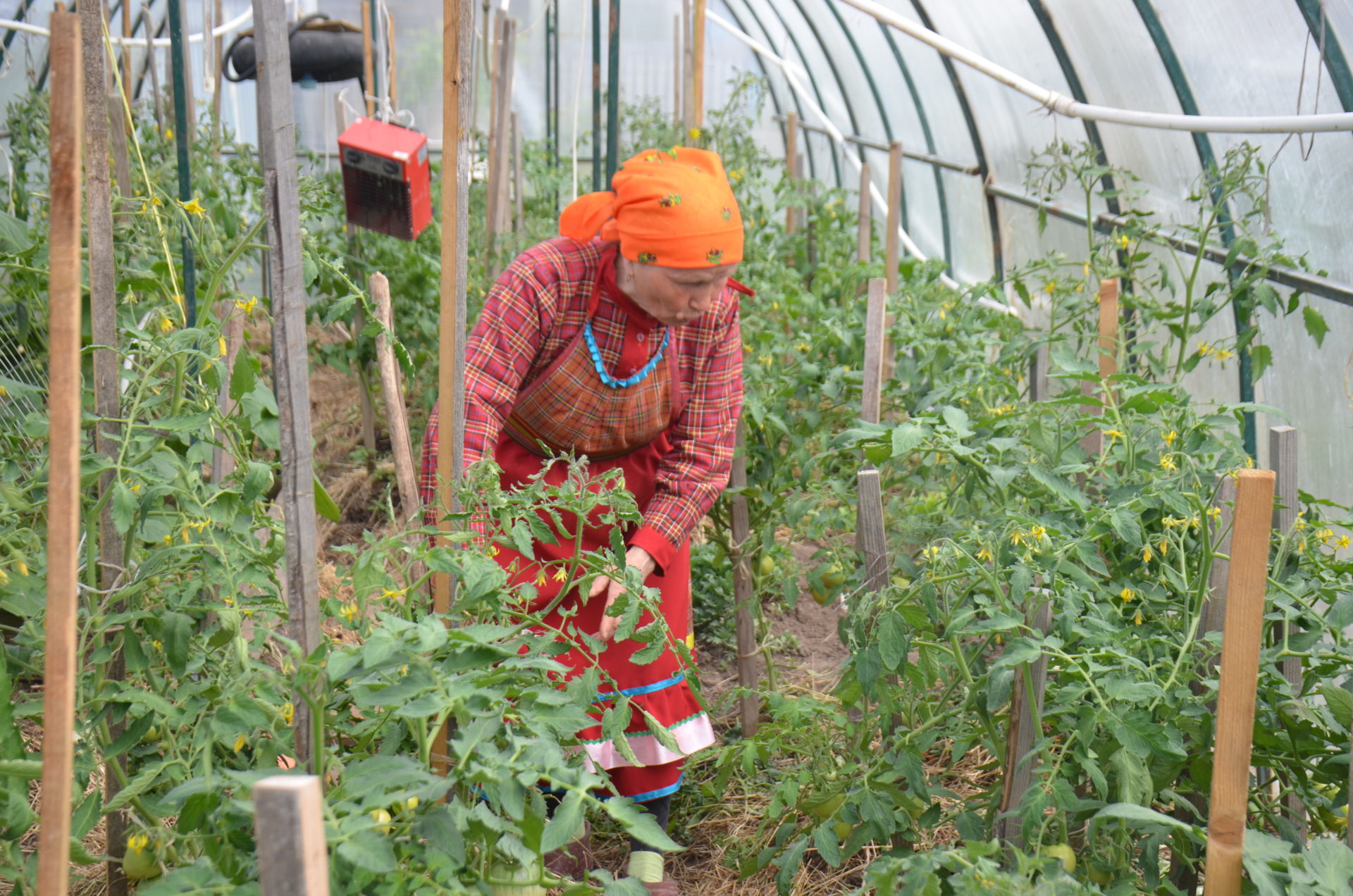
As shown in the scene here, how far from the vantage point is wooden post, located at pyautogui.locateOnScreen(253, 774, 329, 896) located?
65 cm

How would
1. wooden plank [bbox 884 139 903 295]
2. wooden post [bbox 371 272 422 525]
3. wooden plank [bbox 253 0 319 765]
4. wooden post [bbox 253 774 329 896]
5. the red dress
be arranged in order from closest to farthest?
wooden post [bbox 253 774 329 896] → wooden plank [bbox 253 0 319 765] → wooden post [bbox 371 272 422 525] → the red dress → wooden plank [bbox 884 139 903 295]

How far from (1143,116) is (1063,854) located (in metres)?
2.05

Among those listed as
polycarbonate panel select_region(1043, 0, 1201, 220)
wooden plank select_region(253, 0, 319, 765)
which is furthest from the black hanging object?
wooden plank select_region(253, 0, 319, 765)

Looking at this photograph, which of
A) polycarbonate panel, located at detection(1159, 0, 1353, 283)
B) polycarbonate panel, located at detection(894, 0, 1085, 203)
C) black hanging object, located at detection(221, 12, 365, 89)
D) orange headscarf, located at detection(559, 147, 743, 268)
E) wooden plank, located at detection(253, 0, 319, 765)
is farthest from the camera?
black hanging object, located at detection(221, 12, 365, 89)

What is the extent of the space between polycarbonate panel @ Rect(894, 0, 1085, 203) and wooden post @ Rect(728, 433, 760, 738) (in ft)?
6.37

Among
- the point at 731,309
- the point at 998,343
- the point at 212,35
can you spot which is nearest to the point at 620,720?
the point at 731,309

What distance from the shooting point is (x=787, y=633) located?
241cm

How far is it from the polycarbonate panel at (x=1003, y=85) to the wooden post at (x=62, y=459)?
341cm

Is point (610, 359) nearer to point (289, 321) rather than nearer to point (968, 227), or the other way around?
point (289, 321)

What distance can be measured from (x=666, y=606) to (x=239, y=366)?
1007mm

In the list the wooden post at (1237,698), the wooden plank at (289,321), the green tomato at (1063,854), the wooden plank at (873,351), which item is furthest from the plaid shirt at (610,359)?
the wooden post at (1237,698)

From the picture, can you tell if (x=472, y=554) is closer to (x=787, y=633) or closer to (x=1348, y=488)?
(x=787, y=633)

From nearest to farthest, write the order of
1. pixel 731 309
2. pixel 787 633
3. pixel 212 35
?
pixel 731 309 → pixel 787 633 → pixel 212 35

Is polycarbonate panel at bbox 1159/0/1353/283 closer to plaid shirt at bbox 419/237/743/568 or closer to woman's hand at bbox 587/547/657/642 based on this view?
plaid shirt at bbox 419/237/743/568
